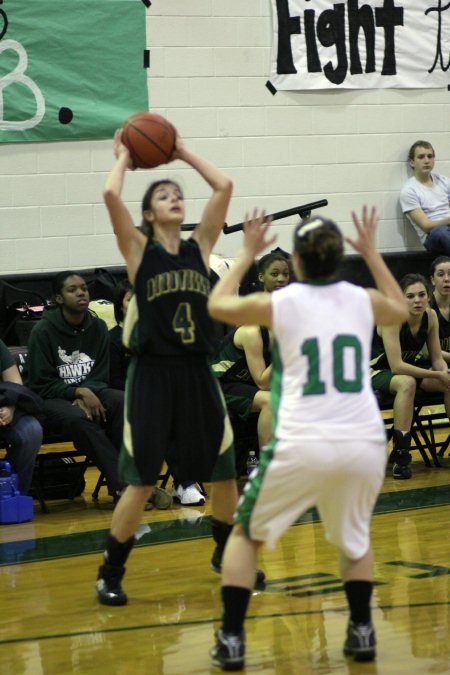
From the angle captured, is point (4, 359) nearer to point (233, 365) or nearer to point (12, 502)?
point (12, 502)

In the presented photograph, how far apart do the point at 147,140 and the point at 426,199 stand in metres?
5.71

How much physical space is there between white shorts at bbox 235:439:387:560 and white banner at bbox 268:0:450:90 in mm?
6559

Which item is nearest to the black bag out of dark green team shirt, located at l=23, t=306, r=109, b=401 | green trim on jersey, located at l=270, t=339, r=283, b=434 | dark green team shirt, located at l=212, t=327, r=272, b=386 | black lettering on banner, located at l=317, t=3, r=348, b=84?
dark green team shirt, located at l=23, t=306, r=109, b=401

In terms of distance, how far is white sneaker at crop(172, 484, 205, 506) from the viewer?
6.78 metres

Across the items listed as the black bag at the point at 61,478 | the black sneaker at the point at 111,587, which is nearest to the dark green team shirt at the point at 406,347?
the black bag at the point at 61,478

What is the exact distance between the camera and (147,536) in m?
5.90

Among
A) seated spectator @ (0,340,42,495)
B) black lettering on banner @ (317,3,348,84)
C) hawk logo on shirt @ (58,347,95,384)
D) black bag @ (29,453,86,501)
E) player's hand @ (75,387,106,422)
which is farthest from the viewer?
black lettering on banner @ (317,3,348,84)

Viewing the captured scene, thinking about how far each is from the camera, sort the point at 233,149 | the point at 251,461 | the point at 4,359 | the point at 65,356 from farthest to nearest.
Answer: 1. the point at 233,149
2. the point at 251,461
3. the point at 65,356
4. the point at 4,359

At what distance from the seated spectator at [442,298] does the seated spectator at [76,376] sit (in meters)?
2.32

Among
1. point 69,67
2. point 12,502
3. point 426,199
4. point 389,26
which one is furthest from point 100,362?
point 389,26

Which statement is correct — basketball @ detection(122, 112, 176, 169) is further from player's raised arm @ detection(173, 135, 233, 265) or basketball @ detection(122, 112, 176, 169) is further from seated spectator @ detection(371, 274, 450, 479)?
seated spectator @ detection(371, 274, 450, 479)

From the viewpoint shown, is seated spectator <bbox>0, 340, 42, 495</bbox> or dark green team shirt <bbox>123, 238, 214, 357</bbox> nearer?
dark green team shirt <bbox>123, 238, 214, 357</bbox>

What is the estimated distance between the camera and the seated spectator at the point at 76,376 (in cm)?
667

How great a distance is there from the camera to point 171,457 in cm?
653
